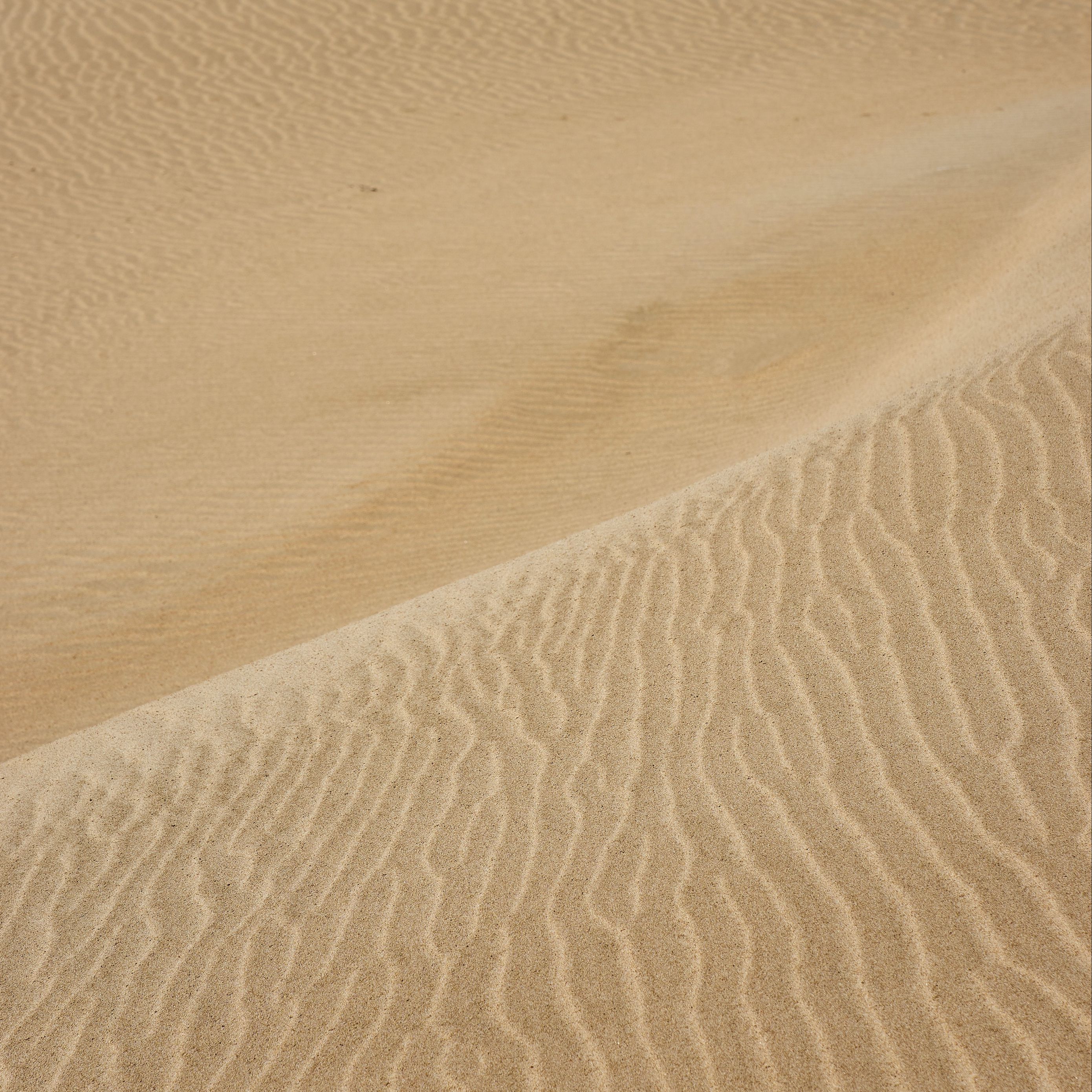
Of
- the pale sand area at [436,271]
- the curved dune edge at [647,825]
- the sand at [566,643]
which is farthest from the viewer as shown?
the pale sand area at [436,271]

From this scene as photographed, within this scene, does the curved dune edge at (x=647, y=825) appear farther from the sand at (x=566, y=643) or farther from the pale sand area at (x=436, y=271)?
the pale sand area at (x=436, y=271)

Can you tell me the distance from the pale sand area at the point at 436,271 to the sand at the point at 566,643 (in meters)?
0.06

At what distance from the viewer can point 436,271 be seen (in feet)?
36.2

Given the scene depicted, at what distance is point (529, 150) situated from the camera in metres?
14.1

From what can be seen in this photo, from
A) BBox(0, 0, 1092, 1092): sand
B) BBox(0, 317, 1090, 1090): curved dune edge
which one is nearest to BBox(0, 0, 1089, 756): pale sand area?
BBox(0, 0, 1092, 1092): sand

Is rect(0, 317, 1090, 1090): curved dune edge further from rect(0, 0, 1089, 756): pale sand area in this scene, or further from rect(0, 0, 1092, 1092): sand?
rect(0, 0, 1089, 756): pale sand area

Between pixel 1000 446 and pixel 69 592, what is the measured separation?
5.53 m

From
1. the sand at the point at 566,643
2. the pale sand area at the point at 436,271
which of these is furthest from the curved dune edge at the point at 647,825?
the pale sand area at the point at 436,271

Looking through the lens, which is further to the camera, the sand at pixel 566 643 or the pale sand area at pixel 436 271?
Answer: the pale sand area at pixel 436 271

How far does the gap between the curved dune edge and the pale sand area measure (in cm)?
196

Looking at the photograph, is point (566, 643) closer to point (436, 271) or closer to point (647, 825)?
point (647, 825)

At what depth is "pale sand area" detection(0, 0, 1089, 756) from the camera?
7164 millimetres

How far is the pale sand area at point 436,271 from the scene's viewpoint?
7.16m

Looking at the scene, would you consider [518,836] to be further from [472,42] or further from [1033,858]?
[472,42]
